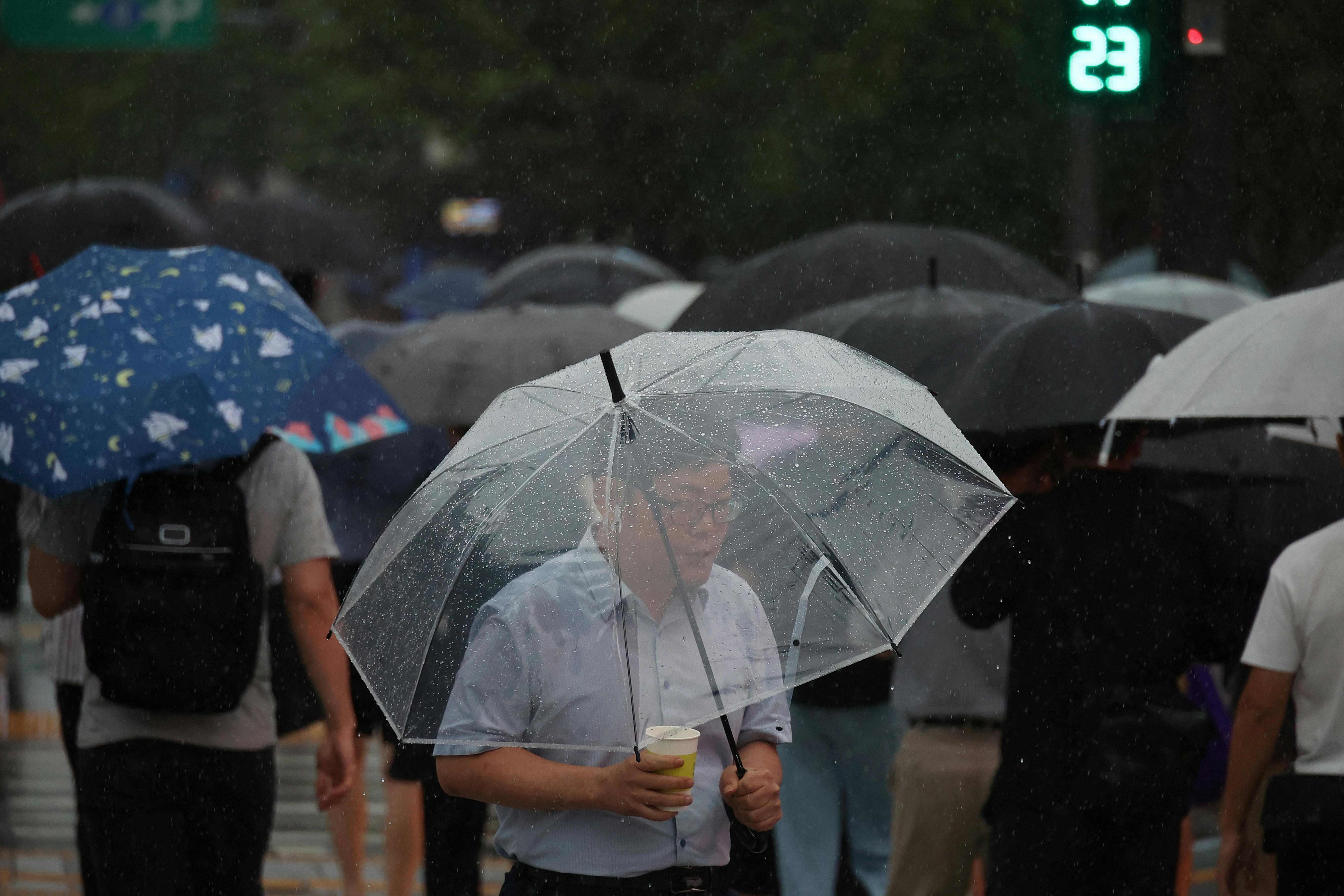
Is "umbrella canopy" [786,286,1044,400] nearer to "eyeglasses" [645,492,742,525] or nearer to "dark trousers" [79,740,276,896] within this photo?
"dark trousers" [79,740,276,896]

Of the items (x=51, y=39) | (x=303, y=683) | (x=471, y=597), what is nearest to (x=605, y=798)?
(x=471, y=597)

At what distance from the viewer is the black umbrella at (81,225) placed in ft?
33.9

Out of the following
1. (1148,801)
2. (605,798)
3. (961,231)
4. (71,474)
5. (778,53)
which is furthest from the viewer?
(778,53)

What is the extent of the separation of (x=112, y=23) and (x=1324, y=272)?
28.3 ft

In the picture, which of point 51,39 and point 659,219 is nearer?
point 51,39

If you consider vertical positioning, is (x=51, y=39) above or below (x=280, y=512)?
above

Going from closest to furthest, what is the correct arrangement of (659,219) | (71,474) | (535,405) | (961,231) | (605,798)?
(605,798)
(535,405)
(71,474)
(961,231)
(659,219)

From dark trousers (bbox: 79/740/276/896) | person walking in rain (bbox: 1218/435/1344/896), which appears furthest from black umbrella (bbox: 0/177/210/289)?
person walking in rain (bbox: 1218/435/1344/896)

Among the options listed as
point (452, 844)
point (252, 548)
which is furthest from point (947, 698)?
point (252, 548)

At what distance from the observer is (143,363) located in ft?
16.0

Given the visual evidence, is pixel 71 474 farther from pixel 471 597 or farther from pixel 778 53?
→ pixel 778 53

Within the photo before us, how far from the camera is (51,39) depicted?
11.9 metres

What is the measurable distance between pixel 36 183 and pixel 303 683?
23594mm

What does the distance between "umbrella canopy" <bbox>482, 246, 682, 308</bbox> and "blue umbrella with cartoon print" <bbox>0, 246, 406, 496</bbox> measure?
5.64 metres
